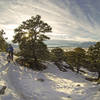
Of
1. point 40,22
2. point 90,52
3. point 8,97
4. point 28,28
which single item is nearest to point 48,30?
point 40,22

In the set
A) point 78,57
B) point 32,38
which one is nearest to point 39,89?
point 32,38

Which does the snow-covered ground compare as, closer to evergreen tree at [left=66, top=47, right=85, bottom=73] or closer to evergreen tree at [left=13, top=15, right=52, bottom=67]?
evergreen tree at [left=13, top=15, right=52, bottom=67]

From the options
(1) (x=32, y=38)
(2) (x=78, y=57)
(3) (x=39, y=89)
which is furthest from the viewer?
(2) (x=78, y=57)

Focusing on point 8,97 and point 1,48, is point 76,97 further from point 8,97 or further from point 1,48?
point 1,48

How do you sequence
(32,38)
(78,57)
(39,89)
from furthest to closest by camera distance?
(78,57) < (32,38) < (39,89)

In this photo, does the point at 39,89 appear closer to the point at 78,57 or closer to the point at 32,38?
the point at 32,38

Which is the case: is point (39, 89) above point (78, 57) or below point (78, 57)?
below

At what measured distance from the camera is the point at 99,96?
8656 millimetres

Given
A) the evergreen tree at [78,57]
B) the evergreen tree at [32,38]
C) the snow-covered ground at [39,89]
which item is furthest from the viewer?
the evergreen tree at [78,57]

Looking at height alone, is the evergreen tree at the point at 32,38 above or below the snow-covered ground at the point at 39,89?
above

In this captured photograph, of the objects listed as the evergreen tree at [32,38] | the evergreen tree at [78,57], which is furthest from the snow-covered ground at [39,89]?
the evergreen tree at [78,57]

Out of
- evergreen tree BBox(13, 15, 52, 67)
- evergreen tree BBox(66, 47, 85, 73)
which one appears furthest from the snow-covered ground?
evergreen tree BBox(66, 47, 85, 73)

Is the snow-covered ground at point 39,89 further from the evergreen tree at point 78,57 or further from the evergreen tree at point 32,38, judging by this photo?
the evergreen tree at point 78,57

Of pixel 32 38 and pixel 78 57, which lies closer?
pixel 32 38
